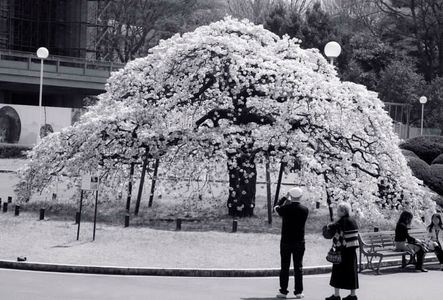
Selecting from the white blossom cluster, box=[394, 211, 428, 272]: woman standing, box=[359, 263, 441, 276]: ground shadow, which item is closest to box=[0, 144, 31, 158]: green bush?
the white blossom cluster

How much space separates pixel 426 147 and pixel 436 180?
5.04m

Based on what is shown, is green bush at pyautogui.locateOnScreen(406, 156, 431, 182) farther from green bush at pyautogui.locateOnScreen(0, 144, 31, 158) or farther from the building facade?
the building facade

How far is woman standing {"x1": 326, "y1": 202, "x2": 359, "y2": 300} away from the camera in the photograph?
39.8 ft

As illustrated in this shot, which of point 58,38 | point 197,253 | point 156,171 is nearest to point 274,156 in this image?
point 156,171

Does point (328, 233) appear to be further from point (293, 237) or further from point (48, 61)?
point (48, 61)

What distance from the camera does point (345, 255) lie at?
12203mm

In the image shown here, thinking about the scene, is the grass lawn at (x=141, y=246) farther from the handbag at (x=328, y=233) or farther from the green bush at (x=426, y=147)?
the green bush at (x=426, y=147)

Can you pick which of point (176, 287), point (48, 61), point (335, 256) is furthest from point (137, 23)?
point (335, 256)

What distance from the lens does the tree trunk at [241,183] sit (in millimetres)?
21062

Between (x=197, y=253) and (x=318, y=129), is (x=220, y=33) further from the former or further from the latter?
(x=197, y=253)

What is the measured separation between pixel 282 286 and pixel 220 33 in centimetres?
1154

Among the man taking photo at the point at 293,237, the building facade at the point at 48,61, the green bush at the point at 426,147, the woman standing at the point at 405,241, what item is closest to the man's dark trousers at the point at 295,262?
the man taking photo at the point at 293,237

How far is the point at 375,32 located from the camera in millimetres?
69750

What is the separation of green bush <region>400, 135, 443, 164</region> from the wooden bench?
1513 centimetres
